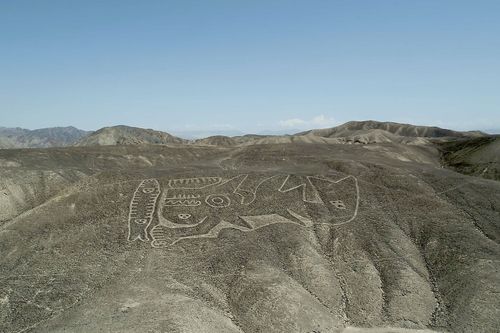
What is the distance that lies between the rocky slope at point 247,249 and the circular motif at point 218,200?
17 centimetres

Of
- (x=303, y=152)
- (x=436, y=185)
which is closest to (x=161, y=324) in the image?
(x=436, y=185)

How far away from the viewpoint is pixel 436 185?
43.1 m

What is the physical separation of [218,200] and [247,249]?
26.5ft

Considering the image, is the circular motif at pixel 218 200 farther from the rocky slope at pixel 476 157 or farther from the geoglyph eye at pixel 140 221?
the rocky slope at pixel 476 157

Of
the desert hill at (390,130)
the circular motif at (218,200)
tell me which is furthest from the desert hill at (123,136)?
the circular motif at (218,200)

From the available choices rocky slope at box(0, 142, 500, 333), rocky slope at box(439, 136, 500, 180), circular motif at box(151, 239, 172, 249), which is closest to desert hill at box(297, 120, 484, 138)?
rocky slope at box(439, 136, 500, 180)

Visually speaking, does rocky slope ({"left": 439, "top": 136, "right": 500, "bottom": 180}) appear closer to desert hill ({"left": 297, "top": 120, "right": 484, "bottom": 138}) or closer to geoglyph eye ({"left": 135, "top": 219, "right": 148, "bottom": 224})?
geoglyph eye ({"left": 135, "top": 219, "right": 148, "bottom": 224})

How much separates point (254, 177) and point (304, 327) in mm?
19973

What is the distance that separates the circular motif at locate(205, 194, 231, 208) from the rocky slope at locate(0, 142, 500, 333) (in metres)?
0.17

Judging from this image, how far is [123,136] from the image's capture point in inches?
6088

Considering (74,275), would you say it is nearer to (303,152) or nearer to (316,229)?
(316,229)

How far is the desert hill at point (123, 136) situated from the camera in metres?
150

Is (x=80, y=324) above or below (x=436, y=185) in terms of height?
below

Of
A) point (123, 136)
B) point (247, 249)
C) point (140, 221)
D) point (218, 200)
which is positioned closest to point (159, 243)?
point (140, 221)
